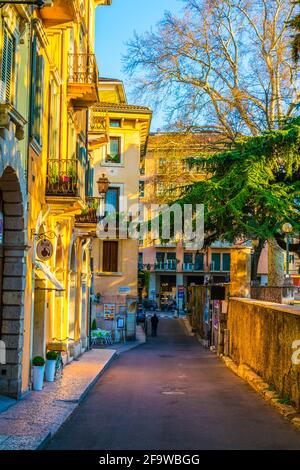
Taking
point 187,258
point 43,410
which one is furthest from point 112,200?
point 187,258

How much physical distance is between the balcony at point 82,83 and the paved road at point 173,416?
346 inches

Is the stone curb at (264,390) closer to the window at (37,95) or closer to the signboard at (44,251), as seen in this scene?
the signboard at (44,251)

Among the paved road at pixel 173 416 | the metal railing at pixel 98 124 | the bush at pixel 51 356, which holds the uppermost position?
the metal railing at pixel 98 124

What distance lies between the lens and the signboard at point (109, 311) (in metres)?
41.9

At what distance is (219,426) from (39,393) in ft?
16.5

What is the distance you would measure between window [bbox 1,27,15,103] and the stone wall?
6.91 m

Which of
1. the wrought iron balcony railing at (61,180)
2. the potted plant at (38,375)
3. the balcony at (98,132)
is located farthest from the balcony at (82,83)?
the potted plant at (38,375)

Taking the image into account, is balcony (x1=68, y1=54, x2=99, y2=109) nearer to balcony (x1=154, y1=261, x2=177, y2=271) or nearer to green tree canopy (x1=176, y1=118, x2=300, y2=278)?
green tree canopy (x1=176, y1=118, x2=300, y2=278)

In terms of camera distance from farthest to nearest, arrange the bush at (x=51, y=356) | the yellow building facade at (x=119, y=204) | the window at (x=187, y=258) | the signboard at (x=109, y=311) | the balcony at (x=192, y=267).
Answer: the window at (x=187, y=258) → the balcony at (x=192, y=267) → the yellow building facade at (x=119, y=204) → the signboard at (x=109, y=311) → the bush at (x=51, y=356)

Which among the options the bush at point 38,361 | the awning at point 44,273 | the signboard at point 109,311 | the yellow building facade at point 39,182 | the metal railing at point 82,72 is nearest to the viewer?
the yellow building facade at point 39,182

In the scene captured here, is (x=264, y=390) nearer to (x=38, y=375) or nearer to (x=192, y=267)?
(x=38, y=375)

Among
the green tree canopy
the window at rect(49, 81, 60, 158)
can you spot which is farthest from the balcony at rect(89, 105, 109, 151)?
the window at rect(49, 81, 60, 158)

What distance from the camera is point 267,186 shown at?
2894 centimetres
